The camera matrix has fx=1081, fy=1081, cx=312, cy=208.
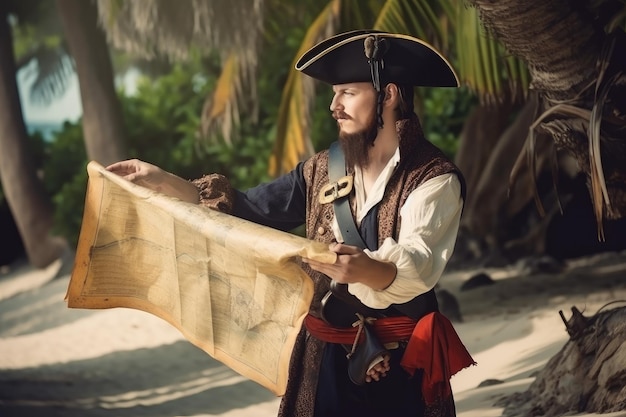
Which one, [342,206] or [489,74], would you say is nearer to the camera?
[342,206]

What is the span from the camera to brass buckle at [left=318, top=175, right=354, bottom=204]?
3.00 m

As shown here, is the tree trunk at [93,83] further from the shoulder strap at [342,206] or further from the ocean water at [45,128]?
the shoulder strap at [342,206]

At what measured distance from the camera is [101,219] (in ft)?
10.7

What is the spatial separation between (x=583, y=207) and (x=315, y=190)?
5.52 metres

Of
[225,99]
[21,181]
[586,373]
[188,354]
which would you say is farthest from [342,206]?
[21,181]

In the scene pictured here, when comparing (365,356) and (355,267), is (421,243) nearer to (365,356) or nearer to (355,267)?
(355,267)

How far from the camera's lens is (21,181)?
10234 millimetres

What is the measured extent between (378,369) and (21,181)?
794 centimetres

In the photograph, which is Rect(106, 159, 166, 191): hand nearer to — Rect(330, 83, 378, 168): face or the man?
the man

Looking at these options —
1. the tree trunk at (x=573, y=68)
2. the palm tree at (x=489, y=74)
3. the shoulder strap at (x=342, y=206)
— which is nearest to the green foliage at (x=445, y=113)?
the palm tree at (x=489, y=74)

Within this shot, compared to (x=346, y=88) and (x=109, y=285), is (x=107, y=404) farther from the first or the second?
(x=346, y=88)

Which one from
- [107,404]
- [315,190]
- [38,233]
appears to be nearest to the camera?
[315,190]

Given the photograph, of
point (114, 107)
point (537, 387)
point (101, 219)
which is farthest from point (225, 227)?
point (114, 107)

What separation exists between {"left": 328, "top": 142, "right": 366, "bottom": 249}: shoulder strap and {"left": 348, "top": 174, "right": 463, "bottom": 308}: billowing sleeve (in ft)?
0.48
